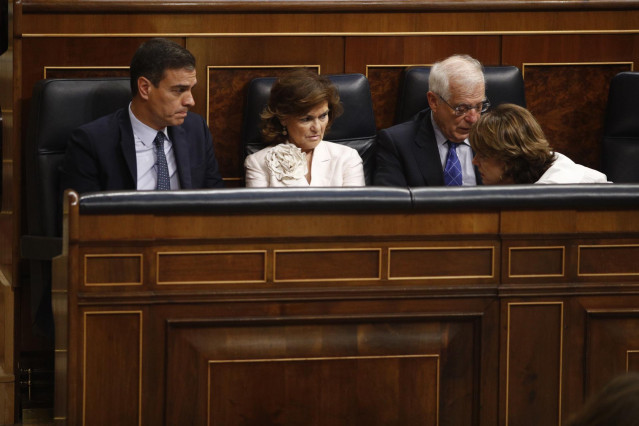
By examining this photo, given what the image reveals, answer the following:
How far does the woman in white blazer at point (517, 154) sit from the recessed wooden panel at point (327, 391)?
0.52m

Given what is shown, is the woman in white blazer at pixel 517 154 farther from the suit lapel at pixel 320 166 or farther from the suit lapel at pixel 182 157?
the suit lapel at pixel 182 157

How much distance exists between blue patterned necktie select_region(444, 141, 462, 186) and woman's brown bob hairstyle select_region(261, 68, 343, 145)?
0.31m

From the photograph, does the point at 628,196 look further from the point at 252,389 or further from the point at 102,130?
the point at 102,130

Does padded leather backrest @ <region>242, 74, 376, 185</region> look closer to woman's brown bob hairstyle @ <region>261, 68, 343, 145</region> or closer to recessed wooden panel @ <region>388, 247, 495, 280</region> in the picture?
woman's brown bob hairstyle @ <region>261, 68, 343, 145</region>

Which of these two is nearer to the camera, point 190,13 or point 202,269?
point 202,269

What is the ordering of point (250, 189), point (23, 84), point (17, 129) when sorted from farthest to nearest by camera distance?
point (23, 84) → point (17, 129) → point (250, 189)

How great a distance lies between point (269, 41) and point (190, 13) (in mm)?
219

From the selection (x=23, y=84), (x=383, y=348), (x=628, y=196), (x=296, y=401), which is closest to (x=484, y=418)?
(x=383, y=348)

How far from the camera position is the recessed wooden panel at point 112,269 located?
1.73 m

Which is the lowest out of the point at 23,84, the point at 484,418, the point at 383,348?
the point at 484,418

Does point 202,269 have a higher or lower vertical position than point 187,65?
lower

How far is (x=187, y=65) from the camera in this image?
96.3 inches

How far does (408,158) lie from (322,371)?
94 cm

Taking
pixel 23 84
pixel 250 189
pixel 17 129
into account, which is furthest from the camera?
pixel 23 84
